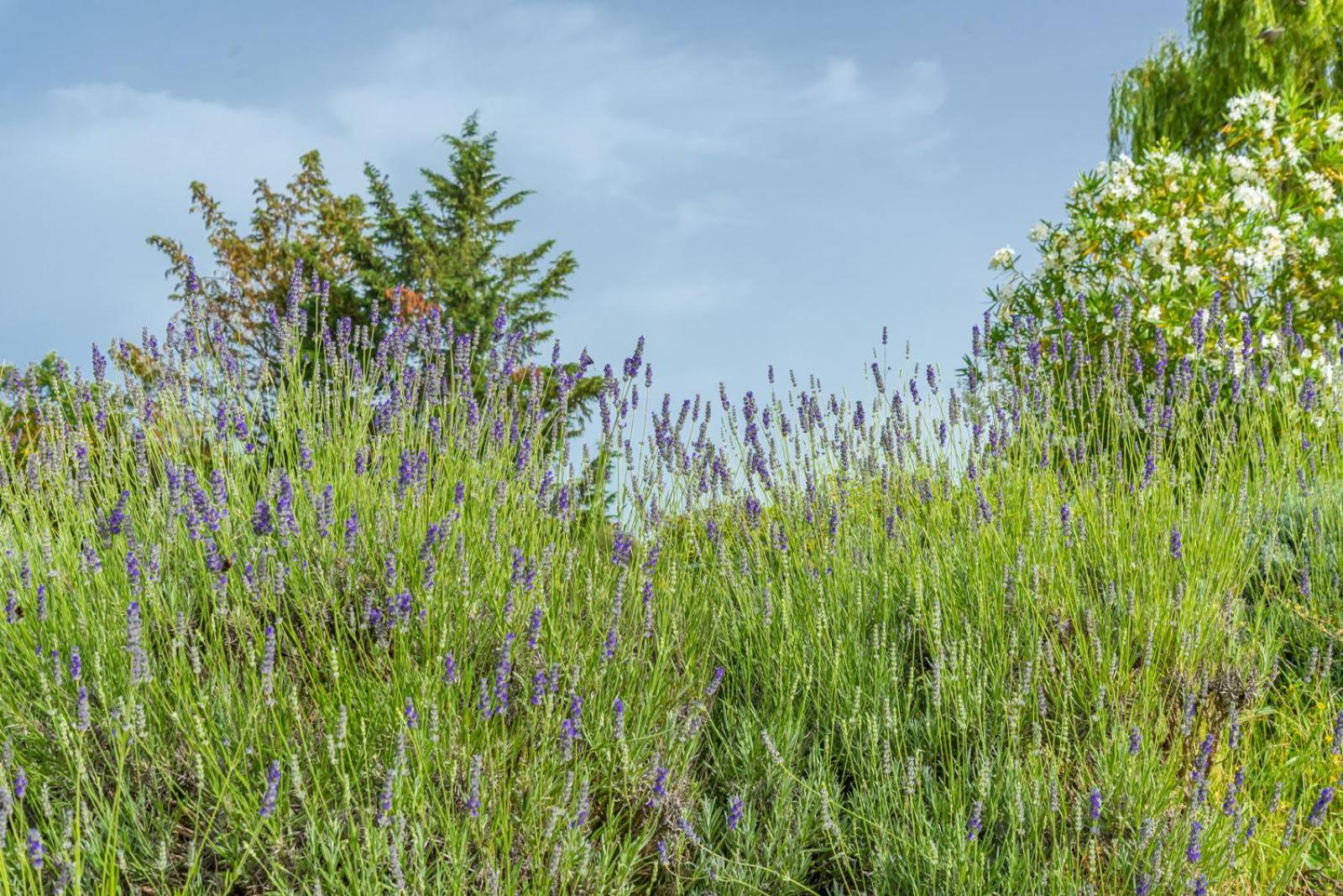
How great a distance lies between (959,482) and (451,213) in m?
11.5

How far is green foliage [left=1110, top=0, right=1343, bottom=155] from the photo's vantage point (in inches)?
522

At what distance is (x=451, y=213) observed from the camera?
14.5m

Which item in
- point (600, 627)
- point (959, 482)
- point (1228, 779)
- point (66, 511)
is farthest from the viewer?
point (959, 482)

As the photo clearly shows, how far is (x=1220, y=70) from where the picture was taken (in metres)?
13.5

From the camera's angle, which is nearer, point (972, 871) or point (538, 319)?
point (972, 871)

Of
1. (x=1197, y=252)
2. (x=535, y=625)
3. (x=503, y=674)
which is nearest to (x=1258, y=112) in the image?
(x=1197, y=252)

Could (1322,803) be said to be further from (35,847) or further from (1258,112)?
(1258,112)

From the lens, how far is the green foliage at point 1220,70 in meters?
13.3

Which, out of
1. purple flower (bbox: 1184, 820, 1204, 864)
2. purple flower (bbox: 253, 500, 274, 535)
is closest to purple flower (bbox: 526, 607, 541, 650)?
purple flower (bbox: 253, 500, 274, 535)

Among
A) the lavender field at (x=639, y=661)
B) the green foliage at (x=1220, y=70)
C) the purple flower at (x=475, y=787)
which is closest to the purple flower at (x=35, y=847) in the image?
the lavender field at (x=639, y=661)

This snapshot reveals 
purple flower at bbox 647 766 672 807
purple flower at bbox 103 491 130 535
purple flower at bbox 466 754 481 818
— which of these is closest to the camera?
purple flower at bbox 466 754 481 818

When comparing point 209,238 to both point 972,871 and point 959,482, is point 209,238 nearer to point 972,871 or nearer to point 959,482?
point 959,482

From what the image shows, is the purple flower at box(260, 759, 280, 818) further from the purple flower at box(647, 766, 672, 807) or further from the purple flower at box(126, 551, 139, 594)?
the purple flower at box(647, 766, 672, 807)

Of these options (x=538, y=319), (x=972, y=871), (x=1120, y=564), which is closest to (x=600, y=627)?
(x=972, y=871)
